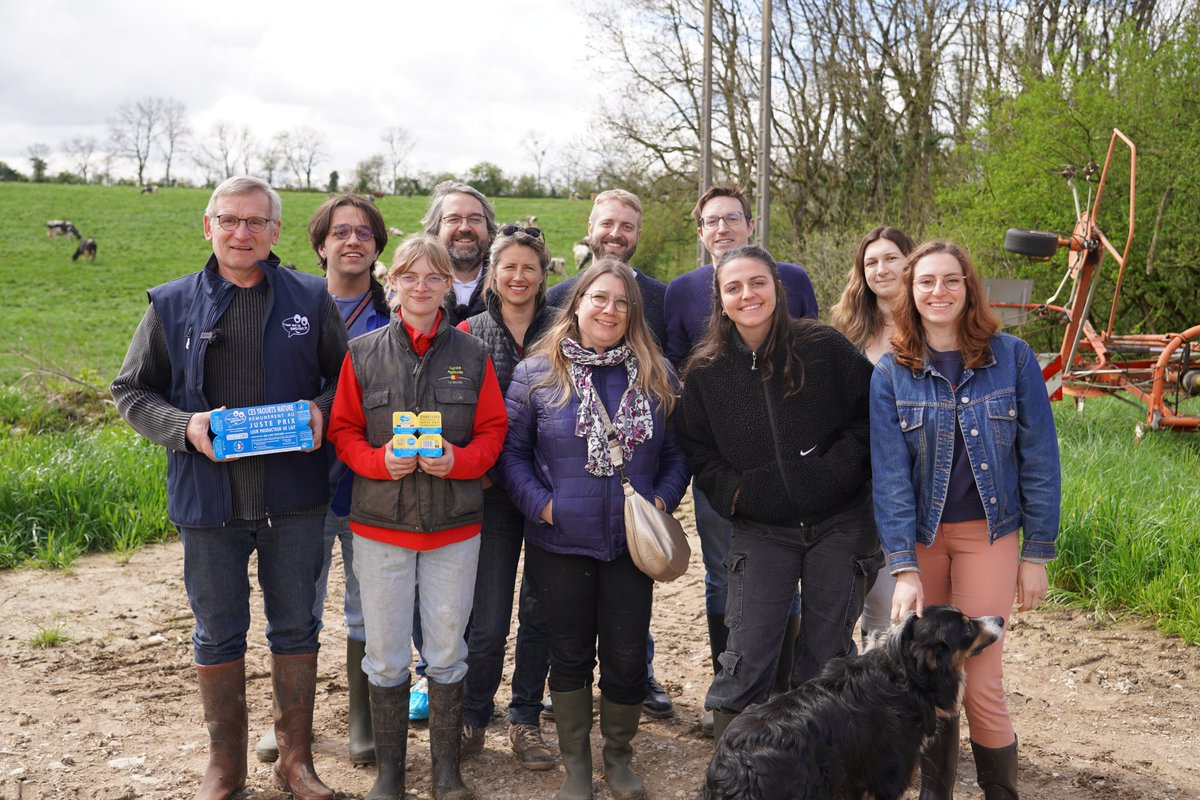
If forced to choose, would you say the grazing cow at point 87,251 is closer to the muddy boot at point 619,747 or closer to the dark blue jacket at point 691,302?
the dark blue jacket at point 691,302

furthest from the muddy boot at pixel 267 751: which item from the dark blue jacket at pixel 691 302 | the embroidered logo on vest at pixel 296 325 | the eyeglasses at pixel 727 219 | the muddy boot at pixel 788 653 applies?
the eyeglasses at pixel 727 219

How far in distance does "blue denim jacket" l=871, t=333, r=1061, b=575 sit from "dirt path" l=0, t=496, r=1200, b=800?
4.05ft

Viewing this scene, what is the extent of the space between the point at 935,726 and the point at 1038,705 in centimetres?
179

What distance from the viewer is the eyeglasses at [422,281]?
352cm

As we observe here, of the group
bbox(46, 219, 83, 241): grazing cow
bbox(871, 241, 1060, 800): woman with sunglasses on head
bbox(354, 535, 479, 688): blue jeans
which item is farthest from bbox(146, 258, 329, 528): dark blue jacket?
bbox(46, 219, 83, 241): grazing cow

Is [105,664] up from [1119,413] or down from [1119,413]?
down

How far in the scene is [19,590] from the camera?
20.3 ft

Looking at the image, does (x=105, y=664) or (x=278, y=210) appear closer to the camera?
(x=278, y=210)

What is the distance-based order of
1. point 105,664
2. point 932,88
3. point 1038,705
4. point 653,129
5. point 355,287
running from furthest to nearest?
point 653,129 → point 932,88 → point 105,664 → point 1038,705 → point 355,287

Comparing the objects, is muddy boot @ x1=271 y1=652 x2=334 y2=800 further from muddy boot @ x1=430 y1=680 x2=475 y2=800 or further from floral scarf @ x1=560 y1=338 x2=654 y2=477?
floral scarf @ x1=560 y1=338 x2=654 y2=477

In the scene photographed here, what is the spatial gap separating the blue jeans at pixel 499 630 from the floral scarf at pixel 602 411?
1.72 ft

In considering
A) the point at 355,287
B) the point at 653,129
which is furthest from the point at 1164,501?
the point at 653,129

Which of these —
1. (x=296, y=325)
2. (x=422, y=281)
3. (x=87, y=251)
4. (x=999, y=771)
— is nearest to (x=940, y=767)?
(x=999, y=771)

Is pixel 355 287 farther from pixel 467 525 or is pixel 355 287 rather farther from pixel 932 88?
pixel 932 88
